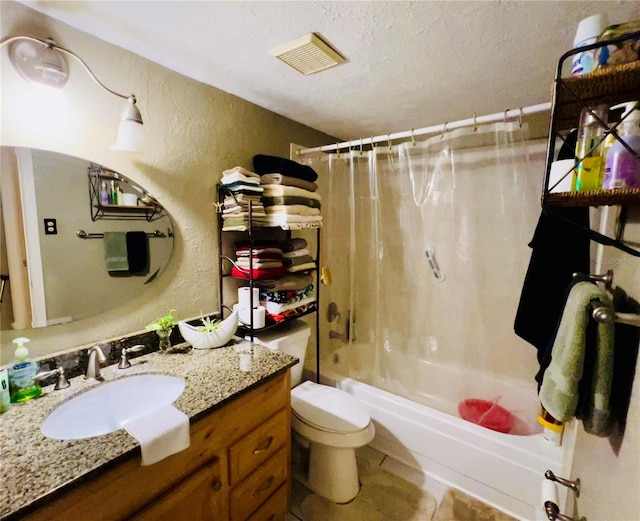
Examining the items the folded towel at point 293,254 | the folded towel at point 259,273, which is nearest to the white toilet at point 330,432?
the folded towel at point 259,273

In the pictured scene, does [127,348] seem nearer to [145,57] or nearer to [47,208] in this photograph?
[47,208]

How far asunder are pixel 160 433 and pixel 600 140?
132cm

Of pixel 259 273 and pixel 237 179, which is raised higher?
pixel 237 179

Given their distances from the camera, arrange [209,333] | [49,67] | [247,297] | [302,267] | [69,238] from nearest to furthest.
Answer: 1. [49,67]
2. [69,238]
3. [209,333]
4. [247,297]
5. [302,267]

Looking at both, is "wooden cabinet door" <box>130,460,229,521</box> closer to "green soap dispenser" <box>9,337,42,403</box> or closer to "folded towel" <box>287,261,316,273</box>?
"green soap dispenser" <box>9,337,42,403</box>

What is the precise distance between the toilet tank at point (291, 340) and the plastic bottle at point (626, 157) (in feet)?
4.87

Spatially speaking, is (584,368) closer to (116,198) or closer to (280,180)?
(280,180)

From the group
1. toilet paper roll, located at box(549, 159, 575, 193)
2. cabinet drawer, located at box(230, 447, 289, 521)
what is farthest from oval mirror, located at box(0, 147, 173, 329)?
toilet paper roll, located at box(549, 159, 575, 193)

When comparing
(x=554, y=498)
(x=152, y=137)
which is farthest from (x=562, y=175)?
(x=152, y=137)

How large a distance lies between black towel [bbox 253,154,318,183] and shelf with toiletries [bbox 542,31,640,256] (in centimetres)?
125

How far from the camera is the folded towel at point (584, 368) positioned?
2.22 ft

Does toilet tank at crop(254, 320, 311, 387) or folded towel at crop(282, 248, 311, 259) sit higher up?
folded towel at crop(282, 248, 311, 259)

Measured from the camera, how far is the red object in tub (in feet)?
6.28

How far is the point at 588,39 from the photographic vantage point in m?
0.72
